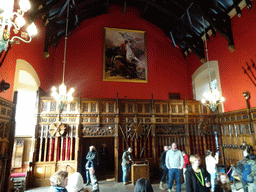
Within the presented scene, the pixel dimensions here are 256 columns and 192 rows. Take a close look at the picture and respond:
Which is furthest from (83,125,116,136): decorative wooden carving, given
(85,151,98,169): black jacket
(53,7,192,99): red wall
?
(53,7,192,99): red wall

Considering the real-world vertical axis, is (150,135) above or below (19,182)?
above

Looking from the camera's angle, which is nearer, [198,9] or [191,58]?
[198,9]

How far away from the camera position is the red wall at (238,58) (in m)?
5.82

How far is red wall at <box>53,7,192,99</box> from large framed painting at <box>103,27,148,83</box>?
265mm

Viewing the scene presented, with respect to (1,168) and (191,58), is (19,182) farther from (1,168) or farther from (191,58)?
(191,58)

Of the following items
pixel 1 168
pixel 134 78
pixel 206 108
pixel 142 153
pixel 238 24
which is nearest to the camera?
pixel 1 168

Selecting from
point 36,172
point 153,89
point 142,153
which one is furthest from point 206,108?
point 36,172

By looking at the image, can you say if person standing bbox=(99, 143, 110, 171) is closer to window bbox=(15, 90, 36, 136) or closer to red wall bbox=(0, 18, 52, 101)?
window bbox=(15, 90, 36, 136)

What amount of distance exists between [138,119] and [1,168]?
472 centimetres

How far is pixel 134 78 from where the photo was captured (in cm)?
909

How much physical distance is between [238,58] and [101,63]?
6.22m

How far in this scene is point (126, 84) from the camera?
8984mm

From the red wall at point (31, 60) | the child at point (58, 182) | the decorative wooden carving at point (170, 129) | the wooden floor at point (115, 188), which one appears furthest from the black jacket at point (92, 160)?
the child at point (58, 182)

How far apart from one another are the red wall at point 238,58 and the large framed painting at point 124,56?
3694 mm
